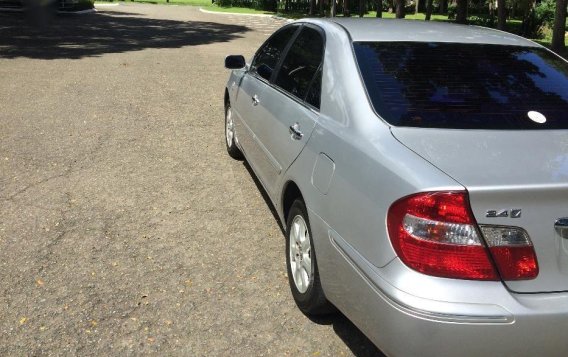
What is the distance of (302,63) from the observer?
390 centimetres

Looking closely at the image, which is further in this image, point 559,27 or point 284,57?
point 559,27

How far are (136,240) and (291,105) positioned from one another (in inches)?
62.0

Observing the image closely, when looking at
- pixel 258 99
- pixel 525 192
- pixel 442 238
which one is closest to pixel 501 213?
pixel 525 192

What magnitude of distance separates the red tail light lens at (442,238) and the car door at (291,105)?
3.75 feet

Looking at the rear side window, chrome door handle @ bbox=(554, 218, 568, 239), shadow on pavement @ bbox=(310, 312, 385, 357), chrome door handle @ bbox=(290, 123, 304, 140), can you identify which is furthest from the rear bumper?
the rear side window

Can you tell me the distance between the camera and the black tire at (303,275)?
3.14m

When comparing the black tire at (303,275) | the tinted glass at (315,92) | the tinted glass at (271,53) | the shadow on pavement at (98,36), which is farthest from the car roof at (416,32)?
the shadow on pavement at (98,36)

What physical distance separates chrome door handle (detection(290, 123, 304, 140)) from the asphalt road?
98 centimetres

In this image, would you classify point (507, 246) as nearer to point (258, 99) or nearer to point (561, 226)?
point (561, 226)

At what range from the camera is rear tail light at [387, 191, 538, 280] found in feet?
7.14

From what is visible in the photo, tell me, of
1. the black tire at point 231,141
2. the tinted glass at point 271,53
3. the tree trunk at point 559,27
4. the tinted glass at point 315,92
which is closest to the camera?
the tinted glass at point 315,92

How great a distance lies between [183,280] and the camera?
146 inches

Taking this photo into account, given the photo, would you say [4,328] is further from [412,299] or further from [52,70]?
[52,70]

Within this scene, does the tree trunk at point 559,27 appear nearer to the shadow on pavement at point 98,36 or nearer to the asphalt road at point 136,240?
the shadow on pavement at point 98,36
